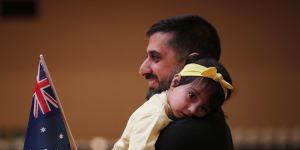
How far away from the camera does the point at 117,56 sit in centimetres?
696

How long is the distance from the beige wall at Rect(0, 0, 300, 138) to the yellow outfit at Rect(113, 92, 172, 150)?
15.8ft

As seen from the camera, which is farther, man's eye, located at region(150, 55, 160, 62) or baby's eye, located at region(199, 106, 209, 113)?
man's eye, located at region(150, 55, 160, 62)

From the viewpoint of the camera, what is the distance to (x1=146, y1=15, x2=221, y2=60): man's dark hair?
233 cm

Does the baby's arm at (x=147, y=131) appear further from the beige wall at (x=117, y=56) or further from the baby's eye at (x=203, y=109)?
the beige wall at (x=117, y=56)

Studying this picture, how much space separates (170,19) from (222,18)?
4664 mm

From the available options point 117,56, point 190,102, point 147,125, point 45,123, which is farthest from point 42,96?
point 117,56

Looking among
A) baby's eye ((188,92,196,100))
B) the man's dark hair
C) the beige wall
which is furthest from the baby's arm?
A: the beige wall

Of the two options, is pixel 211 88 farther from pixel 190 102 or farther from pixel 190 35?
pixel 190 35

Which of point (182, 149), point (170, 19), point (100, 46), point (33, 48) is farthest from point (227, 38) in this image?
point (182, 149)

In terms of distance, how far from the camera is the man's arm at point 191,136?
1.96m

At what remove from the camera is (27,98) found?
274 inches

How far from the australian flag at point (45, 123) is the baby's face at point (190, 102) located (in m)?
0.42

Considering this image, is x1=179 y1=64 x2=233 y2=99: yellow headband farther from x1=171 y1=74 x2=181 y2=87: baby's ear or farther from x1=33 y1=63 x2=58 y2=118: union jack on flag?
x1=33 y1=63 x2=58 y2=118: union jack on flag

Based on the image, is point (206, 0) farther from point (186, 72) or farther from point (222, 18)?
point (186, 72)
